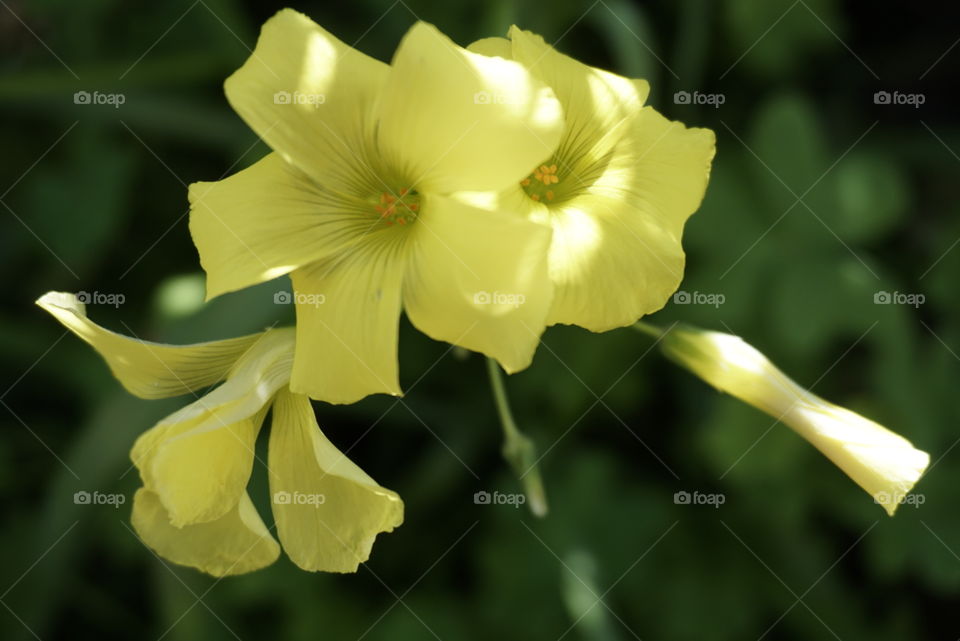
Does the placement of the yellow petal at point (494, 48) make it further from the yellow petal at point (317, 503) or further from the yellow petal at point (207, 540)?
the yellow petal at point (207, 540)

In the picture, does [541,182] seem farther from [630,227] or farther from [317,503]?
[317,503]

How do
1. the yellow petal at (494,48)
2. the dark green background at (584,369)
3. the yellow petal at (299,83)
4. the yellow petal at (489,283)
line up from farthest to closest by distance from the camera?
the dark green background at (584,369)
the yellow petal at (494,48)
the yellow petal at (299,83)
the yellow petal at (489,283)

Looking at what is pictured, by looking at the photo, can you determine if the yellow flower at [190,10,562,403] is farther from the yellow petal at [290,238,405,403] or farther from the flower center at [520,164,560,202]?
the flower center at [520,164,560,202]

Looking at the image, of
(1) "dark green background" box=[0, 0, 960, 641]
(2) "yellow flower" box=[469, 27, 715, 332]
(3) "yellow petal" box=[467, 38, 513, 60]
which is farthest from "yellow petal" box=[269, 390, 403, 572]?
(1) "dark green background" box=[0, 0, 960, 641]

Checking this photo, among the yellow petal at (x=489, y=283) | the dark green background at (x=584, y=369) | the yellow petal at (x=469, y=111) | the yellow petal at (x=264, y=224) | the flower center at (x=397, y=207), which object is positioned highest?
the yellow petal at (x=469, y=111)

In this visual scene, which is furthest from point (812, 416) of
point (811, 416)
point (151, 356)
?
point (151, 356)

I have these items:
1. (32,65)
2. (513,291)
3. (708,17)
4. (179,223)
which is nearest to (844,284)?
(708,17)

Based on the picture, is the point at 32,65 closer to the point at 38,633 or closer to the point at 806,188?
the point at 38,633

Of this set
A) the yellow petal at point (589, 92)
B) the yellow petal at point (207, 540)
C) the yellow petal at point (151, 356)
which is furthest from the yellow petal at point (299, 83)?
the yellow petal at point (207, 540)
